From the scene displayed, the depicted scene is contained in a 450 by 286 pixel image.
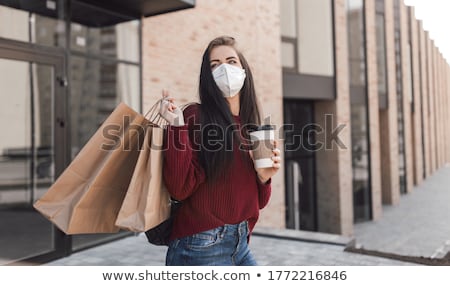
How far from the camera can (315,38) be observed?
33.1ft

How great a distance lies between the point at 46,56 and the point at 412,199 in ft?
43.1

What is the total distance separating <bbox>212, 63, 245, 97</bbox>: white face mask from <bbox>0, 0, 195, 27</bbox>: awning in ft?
12.6

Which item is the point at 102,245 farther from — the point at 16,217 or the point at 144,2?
the point at 144,2

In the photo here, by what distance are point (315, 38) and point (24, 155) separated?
7.35 metres

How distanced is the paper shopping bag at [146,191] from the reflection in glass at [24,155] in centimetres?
352

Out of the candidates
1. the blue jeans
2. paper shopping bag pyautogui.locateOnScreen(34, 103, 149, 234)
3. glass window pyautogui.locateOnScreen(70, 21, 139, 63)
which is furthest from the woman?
glass window pyautogui.locateOnScreen(70, 21, 139, 63)

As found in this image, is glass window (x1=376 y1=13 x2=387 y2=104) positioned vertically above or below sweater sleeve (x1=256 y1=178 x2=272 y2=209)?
above

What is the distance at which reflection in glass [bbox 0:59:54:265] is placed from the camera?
489 cm

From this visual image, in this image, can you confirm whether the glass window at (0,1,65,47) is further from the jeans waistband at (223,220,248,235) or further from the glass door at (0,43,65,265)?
the jeans waistband at (223,220,248,235)

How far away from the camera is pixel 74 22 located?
5.35 metres

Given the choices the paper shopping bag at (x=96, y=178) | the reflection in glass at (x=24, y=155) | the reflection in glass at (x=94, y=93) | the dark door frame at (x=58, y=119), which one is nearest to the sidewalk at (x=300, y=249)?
the dark door frame at (x=58, y=119)

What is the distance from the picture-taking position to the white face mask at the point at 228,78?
1965 millimetres

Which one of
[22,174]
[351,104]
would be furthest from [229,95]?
[351,104]

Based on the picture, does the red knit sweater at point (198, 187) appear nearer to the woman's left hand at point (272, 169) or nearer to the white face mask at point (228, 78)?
the woman's left hand at point (272, 169)
